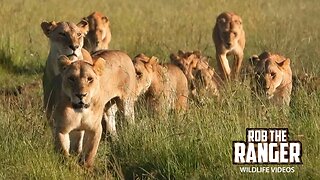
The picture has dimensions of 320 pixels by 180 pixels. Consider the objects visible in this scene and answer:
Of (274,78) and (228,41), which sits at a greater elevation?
(228,41)

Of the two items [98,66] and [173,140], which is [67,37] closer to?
[98,66]

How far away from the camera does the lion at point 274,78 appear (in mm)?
9016

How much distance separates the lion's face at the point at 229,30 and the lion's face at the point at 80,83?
5.33 meters

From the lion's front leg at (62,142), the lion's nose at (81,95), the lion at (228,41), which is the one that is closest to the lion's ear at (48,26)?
the lion's front leg at (62,142)

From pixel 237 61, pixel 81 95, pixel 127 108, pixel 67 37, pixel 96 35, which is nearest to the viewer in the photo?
pixel 81 95

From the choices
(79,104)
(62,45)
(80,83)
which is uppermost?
(62,45)

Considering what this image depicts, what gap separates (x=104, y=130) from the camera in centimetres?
828

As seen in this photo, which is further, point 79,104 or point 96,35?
point 96,35

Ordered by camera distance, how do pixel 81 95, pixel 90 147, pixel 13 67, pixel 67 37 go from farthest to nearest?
1. pixel 13 67
2. pixel 67 37
3. pixel 90 147
4. pixel 81 95

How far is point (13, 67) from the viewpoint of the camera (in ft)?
42.8

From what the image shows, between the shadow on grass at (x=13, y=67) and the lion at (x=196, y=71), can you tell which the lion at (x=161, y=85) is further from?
the shadow on grass at (x=13, y=67)

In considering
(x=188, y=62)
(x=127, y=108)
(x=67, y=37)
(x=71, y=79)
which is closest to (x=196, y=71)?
(x=188, y=62)

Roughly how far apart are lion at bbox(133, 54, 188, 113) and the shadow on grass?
11.2 ft

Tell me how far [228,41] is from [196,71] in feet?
4.97
